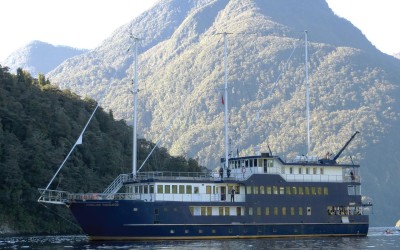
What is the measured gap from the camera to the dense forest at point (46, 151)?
215 ft

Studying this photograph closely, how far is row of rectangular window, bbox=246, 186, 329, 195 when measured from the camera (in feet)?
174

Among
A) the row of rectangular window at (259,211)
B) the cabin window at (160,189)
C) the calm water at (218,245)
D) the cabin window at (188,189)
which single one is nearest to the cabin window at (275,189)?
the row of rectangular window at (259,211)

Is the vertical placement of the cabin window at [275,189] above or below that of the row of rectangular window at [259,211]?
above

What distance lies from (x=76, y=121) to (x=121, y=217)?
36577 mm

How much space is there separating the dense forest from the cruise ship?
45.4 ft

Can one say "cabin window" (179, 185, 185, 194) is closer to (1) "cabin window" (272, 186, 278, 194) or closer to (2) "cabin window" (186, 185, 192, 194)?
(2) "cabin window" (186, 185, 192, 194)

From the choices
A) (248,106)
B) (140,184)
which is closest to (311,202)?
(140,184)

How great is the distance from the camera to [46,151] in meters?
70.6

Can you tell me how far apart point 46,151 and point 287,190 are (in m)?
26.9

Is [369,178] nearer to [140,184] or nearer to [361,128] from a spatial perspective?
[361,128]

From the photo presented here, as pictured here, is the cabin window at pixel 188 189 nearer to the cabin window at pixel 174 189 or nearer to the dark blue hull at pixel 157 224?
the cabin window at pixel 174 189

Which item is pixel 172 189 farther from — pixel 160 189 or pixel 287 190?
pixel 287 190

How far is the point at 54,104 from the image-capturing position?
8025cm

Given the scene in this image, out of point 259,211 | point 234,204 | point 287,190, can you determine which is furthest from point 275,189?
point 234,204
